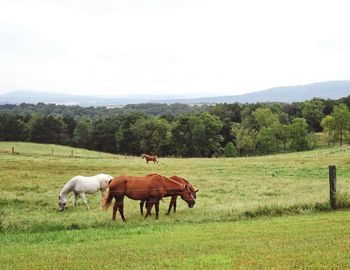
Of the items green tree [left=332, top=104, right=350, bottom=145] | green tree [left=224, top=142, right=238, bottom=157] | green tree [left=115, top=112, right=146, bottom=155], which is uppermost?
green tree [left=332, top=104, right=350, bottom=145]

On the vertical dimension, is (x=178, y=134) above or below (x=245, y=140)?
above

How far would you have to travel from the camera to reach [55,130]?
392ft

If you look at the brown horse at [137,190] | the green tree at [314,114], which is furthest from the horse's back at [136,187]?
the green tree at [314,114]

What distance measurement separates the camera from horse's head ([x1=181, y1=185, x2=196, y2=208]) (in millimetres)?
19784

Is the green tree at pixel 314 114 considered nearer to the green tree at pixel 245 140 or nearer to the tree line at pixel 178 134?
the tree line at pixel 178 134

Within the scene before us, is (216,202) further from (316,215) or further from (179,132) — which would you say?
(179,132)

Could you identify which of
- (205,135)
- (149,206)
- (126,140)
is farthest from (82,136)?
(149,206)

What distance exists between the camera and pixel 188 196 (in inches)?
783

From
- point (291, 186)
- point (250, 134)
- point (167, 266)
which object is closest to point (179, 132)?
point (250, 134)

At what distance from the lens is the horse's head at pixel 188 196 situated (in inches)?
779

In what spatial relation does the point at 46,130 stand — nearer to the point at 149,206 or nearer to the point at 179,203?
the point at 179,203

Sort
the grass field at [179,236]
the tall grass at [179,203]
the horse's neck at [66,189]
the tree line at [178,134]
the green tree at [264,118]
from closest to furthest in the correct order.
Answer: the grass field at [179,236]
the tall grass at [179,203]
the horse's neck at [66,189]
the tree line at [178,134]
the green tree at [264,118]

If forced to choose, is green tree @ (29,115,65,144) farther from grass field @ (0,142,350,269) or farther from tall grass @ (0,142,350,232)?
grass field @ (0,142,350,269)

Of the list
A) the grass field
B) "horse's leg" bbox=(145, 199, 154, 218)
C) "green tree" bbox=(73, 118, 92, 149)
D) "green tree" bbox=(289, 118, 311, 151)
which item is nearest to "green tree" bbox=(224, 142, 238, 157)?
"green tree" bbox=(289, 118, 311, 151)
